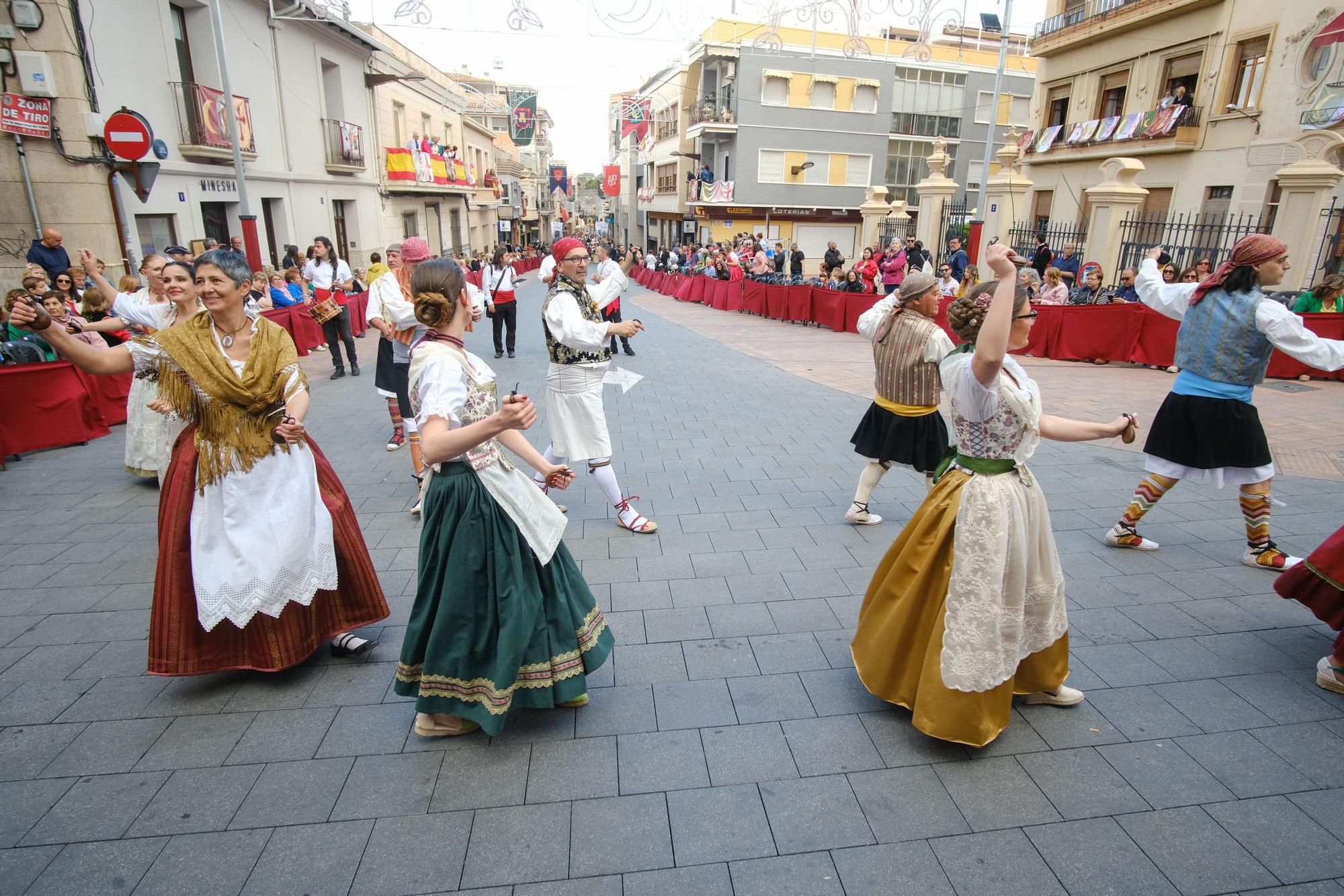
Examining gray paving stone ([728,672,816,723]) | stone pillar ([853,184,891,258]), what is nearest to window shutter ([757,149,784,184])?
stone pillar ([853,184,891,258])

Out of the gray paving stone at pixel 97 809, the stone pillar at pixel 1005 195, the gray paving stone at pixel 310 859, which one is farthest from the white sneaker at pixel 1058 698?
the stone pillar at pixel 1005 195

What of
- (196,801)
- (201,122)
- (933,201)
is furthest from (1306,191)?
(201,122)

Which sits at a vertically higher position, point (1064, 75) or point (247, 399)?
point (1064, 75)

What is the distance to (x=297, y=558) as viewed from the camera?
10.2 feet

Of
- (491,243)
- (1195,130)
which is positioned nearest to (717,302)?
(1195,130)

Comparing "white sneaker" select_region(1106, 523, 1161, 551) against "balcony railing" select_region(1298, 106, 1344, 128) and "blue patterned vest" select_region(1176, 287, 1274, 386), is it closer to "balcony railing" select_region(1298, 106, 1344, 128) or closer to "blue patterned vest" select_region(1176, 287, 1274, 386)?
"blue patterned vest" select_region(1176, 287, 1274, 386)

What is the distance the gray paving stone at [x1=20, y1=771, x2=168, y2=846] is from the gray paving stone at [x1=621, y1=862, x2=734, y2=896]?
1.79 m

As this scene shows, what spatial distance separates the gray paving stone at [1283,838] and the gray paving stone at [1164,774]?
0.07 m

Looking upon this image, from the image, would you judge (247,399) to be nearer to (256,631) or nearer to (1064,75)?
(256,631)

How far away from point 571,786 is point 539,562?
84 centimetres

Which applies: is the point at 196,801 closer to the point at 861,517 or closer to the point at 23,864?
the point at 23,864

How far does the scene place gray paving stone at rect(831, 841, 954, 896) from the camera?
226 cm

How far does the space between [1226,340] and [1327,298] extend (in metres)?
8.19

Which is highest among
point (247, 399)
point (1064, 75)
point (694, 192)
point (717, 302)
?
point (1064, 75)
